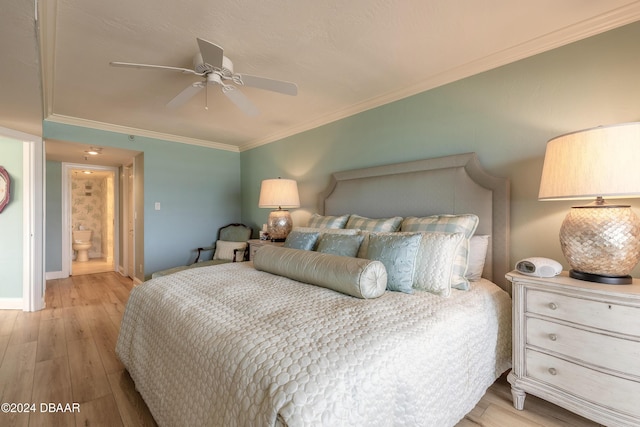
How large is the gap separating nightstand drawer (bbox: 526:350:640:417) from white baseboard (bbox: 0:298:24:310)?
16.5ft

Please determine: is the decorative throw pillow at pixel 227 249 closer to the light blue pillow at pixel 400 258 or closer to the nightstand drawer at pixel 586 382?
the light blue pillow at pixel 400 258

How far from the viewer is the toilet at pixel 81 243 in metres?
6.45

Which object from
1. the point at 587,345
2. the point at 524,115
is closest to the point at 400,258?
the point at 587,345

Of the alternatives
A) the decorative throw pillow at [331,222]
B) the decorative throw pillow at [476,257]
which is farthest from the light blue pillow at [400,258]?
the decorative throw pillow at [331,222]

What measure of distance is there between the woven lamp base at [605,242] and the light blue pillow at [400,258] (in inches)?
31.3

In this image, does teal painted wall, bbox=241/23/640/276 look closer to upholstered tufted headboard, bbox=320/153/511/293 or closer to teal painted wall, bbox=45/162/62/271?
upholstered tufted headboard, bbox=320/153/511/293

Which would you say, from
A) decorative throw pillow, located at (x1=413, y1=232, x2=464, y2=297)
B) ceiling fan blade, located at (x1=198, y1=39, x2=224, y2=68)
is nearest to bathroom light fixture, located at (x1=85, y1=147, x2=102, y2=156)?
ceiling fan blade, located at (x1=198, y1=39, x2=224, y2=68)

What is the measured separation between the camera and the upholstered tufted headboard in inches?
80.7

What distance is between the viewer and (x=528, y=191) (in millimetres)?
1957

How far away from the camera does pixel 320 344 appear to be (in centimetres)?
103

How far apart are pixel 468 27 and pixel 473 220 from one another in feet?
Answer: 4.11

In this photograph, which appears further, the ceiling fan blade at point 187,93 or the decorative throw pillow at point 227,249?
the decorative throw pillow at point 227,249

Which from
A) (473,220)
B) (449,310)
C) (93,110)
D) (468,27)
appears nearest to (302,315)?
(449,310)

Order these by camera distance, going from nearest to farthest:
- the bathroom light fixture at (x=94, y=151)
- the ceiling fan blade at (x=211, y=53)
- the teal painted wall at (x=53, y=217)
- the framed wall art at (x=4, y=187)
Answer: the ceiling fan blade at (x=211, y=53), the framed wall art at (x=4, y=187), the bathroom light fixture at (x=94, y=151), the teal painted wall at (x=53, y=217)
